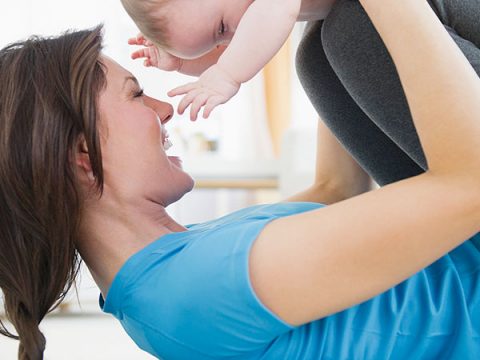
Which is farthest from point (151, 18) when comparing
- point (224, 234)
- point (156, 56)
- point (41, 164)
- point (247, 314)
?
point (247, 314)

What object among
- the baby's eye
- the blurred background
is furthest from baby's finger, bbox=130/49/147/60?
the blurred background

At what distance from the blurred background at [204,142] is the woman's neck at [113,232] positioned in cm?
178

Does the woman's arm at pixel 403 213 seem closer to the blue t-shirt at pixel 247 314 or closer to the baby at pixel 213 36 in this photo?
the blue t-shirt at pixel 247 314

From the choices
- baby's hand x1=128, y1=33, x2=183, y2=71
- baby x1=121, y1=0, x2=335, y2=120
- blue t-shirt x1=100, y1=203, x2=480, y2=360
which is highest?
baby x1=121, y1=0, x2=335, y2=120

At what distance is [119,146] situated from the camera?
3.90ft

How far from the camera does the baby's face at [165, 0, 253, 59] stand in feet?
4.02

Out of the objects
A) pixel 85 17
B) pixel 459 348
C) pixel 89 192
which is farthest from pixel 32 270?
pixel 85 17

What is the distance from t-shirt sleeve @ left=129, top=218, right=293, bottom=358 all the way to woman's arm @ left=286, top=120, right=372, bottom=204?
0.55 metres

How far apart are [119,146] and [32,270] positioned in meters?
0.25

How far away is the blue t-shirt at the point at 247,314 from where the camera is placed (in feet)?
3.22

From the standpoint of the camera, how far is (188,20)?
124 centimetres

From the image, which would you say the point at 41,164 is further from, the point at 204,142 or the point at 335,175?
the point at 204,142

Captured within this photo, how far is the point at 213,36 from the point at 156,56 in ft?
0.62

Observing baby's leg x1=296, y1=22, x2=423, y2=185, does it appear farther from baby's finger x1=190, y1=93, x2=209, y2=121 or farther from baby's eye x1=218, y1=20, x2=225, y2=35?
baby's finger x1=190, y1=93, x2=209, y2=121
